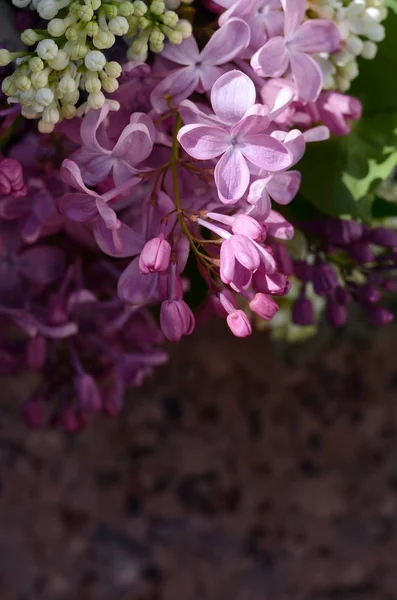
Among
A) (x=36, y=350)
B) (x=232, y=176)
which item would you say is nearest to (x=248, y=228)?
(x=232, y=176)

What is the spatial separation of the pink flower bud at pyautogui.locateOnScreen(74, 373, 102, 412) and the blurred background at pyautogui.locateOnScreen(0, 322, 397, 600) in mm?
419

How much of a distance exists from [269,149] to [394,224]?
379mm

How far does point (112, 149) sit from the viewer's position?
42 cm

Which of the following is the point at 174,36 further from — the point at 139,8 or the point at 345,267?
the point at 345,267

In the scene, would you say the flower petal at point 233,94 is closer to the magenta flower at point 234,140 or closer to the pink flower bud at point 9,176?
the magenta flower at point 234,140

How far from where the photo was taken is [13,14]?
45 cm

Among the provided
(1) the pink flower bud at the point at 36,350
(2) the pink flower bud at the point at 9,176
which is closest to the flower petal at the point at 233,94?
(2) the pink flower bud at the point at 9,176

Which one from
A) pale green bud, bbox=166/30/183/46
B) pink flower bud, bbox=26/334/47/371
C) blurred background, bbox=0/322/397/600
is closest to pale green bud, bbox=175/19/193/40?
pale green bud, bbox=166/30/183/46

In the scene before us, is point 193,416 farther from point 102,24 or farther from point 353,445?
point 102,24

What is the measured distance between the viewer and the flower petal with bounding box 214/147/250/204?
0.39 metres

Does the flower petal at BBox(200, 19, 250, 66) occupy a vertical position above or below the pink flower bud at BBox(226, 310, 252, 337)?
above

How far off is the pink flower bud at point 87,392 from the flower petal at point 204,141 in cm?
24

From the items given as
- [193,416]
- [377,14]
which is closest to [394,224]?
[377,14]

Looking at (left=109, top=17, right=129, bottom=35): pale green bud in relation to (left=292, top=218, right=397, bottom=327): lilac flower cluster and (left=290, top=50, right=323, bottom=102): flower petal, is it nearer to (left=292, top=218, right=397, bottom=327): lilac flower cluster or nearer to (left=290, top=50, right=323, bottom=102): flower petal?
(left=290, top=50, right=323, bottom=102): flower petal
